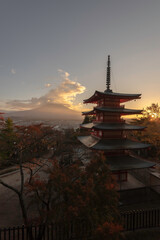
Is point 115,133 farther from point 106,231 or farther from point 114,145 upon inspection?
point 106,231

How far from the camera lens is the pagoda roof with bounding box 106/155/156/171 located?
37.8 ft

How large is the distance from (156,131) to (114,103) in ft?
62.8

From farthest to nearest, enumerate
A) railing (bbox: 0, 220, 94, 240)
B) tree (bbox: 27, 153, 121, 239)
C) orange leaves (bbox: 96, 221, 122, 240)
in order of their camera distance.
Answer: railing (bbox: 0, 220, 94, 240)
tree (bbox: 27, 153, 121, 239)
orange leaves (bbox: 96, 221, 122, 240)

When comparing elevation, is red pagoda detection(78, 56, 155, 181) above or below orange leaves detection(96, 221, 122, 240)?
above

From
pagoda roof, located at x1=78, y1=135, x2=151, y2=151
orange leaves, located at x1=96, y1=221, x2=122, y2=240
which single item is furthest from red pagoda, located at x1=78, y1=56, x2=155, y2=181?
orange leaves, located at x1=96, y1=221, x2=122, y2=240

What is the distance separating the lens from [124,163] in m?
12.3

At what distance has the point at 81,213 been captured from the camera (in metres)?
5.85

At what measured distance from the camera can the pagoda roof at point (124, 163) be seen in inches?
454

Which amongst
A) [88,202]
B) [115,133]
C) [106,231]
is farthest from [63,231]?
[115,133]

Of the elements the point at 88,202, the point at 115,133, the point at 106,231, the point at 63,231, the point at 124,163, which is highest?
the point at 115,133

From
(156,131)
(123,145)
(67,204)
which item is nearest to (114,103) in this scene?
(123,145)

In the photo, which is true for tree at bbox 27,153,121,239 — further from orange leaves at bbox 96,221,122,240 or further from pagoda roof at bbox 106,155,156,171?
pagoda roof at bbox 106,155,156,171

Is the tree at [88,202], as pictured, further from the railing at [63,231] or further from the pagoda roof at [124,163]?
the pagoda roof at [124,163]

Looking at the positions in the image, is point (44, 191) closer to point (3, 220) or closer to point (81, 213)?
point (81, 213)
